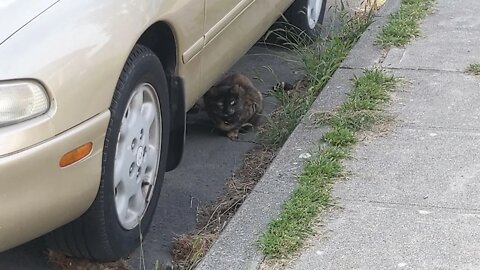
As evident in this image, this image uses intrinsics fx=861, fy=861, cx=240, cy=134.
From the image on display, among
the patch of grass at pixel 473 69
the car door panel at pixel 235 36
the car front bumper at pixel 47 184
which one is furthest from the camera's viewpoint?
the patch of grass at pixel 473 69

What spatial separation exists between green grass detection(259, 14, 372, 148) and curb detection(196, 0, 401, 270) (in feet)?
0.26

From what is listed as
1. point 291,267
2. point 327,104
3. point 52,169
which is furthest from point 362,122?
point 52,169

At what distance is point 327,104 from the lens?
4953 millimetres

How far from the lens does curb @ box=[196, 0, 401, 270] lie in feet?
11.4

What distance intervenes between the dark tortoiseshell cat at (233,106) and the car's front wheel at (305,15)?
3.85 ft

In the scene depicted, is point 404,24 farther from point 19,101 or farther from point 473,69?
point 19,101

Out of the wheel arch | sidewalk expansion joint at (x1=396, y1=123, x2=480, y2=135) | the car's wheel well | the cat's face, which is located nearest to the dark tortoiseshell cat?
the cat's face

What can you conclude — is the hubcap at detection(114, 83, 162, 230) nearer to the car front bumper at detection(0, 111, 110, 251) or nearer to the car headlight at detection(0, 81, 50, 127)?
the car front bumper at detection(0, 111, 110, 251)

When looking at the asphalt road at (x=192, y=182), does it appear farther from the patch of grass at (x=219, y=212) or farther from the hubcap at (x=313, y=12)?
the hubcap at (x=313, y=12)

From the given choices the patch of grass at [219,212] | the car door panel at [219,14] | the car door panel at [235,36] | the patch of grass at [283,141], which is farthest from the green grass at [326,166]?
the car door panel at [219,14]

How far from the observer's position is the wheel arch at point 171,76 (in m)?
3.69

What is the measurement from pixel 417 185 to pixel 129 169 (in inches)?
54.0

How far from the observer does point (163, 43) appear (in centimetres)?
382

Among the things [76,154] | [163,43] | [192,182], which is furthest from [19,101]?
[192,182]
